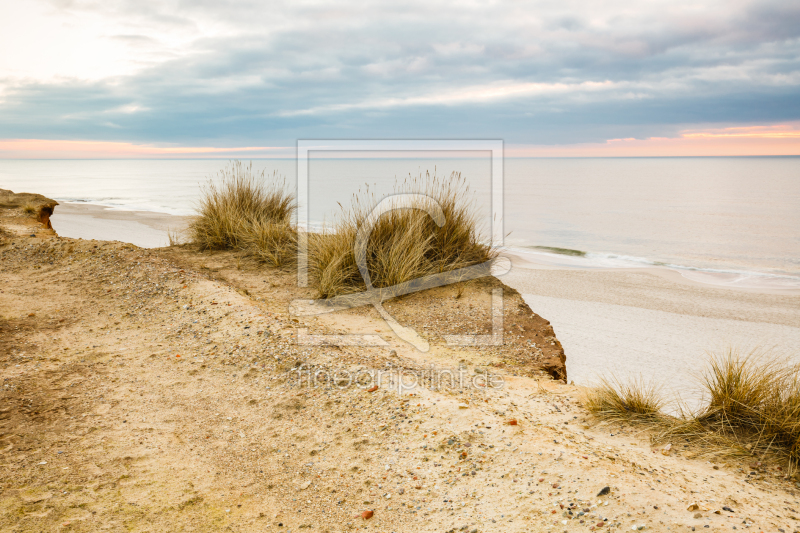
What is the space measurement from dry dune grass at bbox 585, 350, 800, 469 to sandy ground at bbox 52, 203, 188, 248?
9443 millimetres

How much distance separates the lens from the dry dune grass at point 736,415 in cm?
275

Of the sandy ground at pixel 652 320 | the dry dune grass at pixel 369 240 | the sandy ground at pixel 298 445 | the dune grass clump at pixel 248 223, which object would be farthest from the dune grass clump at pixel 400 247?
the sandy ground at pixel 652 320

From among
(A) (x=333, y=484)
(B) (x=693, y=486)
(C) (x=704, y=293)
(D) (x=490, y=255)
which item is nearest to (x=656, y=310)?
(C) (x=704, y=293)

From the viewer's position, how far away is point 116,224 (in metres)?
15.3

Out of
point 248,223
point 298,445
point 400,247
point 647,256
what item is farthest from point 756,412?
point 647,256

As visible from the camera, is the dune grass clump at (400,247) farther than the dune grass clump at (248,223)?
No

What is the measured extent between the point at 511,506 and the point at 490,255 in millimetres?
5032

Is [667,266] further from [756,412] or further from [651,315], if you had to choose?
[756,412]

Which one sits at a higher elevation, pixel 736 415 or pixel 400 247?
pixel 400 247

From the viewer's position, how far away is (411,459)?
9.22 ft

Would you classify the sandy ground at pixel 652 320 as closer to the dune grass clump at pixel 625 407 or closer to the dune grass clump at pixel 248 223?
the dune grass clump at pixel 625 407

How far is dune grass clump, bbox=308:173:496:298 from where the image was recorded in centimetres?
610

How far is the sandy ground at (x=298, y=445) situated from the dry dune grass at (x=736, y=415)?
0.14 metres

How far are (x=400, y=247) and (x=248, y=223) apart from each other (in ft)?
11.1
